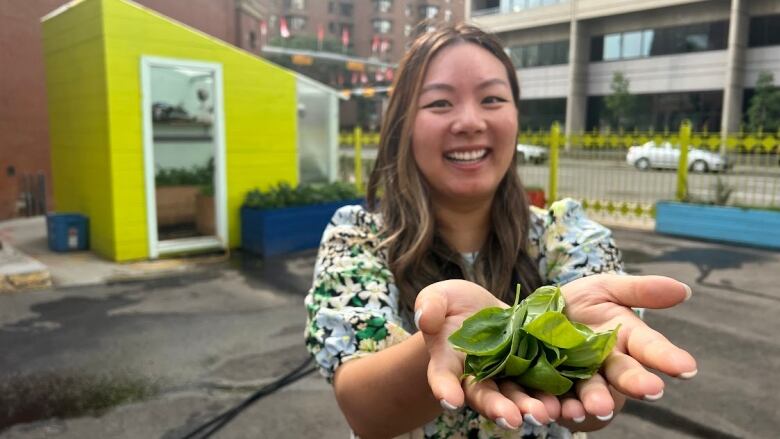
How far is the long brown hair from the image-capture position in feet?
5.19

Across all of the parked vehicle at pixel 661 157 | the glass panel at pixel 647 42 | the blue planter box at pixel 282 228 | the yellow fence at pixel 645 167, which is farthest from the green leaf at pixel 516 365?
the glass panel at pixel 647 42

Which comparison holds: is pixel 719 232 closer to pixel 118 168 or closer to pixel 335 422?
pixel 335 422

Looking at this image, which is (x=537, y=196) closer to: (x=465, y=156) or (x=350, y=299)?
(x=465, y=156)

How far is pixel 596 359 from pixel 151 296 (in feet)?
19.2

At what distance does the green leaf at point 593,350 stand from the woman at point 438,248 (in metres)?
0.13

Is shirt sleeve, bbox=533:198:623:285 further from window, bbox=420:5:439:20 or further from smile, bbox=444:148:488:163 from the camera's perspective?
window, bbox=420:5:439:20

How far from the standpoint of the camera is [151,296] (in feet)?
19.9

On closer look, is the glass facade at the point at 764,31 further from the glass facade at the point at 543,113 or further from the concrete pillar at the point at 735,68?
the glass facade at the point at 543,113

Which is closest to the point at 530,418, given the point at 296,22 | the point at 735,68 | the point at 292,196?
the point at 292,196

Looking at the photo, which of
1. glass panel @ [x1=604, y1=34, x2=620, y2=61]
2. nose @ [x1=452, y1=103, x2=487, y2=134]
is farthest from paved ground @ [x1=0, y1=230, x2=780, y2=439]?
glass panel @ [x1=604, y1=34, x2=620, y2=61]

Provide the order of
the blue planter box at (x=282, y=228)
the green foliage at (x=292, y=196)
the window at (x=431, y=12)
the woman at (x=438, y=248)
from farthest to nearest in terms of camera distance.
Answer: the green foliage at (x=292, y=196) < the blue planter box at (x=282, y=228) < the window at (x=431, y=12) < the woman at (x=438, y=248)

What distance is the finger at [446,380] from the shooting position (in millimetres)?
890

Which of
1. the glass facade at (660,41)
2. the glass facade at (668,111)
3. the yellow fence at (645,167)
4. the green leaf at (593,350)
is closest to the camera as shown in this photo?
the green leaf at (593,350)

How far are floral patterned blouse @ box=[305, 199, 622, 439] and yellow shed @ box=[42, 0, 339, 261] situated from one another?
667 cm
